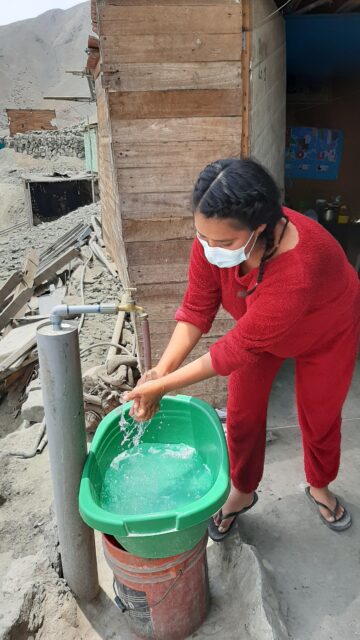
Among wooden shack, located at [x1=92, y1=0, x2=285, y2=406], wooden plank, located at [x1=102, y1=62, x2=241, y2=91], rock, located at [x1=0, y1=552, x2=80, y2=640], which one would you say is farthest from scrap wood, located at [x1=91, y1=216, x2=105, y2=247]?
rock, located at [x1=0, y1=552, x2=80, y2=640]

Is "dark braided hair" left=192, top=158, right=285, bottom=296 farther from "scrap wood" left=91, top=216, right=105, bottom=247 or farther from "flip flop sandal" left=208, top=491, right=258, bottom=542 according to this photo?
"scrap wood" left=91, top=216, right=105, bottom=247

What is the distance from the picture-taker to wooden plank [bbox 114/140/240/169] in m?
2.96

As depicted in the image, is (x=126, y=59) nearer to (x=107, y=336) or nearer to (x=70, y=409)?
(x=70, y=409)

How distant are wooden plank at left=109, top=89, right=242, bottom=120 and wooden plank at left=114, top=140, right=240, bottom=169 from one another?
17 cm

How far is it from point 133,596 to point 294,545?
2.99 feet

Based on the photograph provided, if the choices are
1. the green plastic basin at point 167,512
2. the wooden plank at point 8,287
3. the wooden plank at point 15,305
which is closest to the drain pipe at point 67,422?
the green plastic basin at point 167,512

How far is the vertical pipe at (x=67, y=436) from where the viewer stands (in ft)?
6.19

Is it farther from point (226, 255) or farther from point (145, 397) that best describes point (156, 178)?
point (145, 397)

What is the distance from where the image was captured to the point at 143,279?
10.8 feet

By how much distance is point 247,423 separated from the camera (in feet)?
7.54

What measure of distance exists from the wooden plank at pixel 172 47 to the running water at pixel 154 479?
222 cm

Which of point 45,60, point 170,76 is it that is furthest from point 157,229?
point 45,60

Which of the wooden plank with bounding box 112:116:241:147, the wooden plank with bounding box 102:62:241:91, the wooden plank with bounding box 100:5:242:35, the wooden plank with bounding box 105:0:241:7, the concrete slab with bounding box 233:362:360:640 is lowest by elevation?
the concrete slab with bounding box 233:362:360:640

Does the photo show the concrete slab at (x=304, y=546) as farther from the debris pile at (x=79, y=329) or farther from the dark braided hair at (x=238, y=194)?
the dark braided hair at (x=238, y=194)
